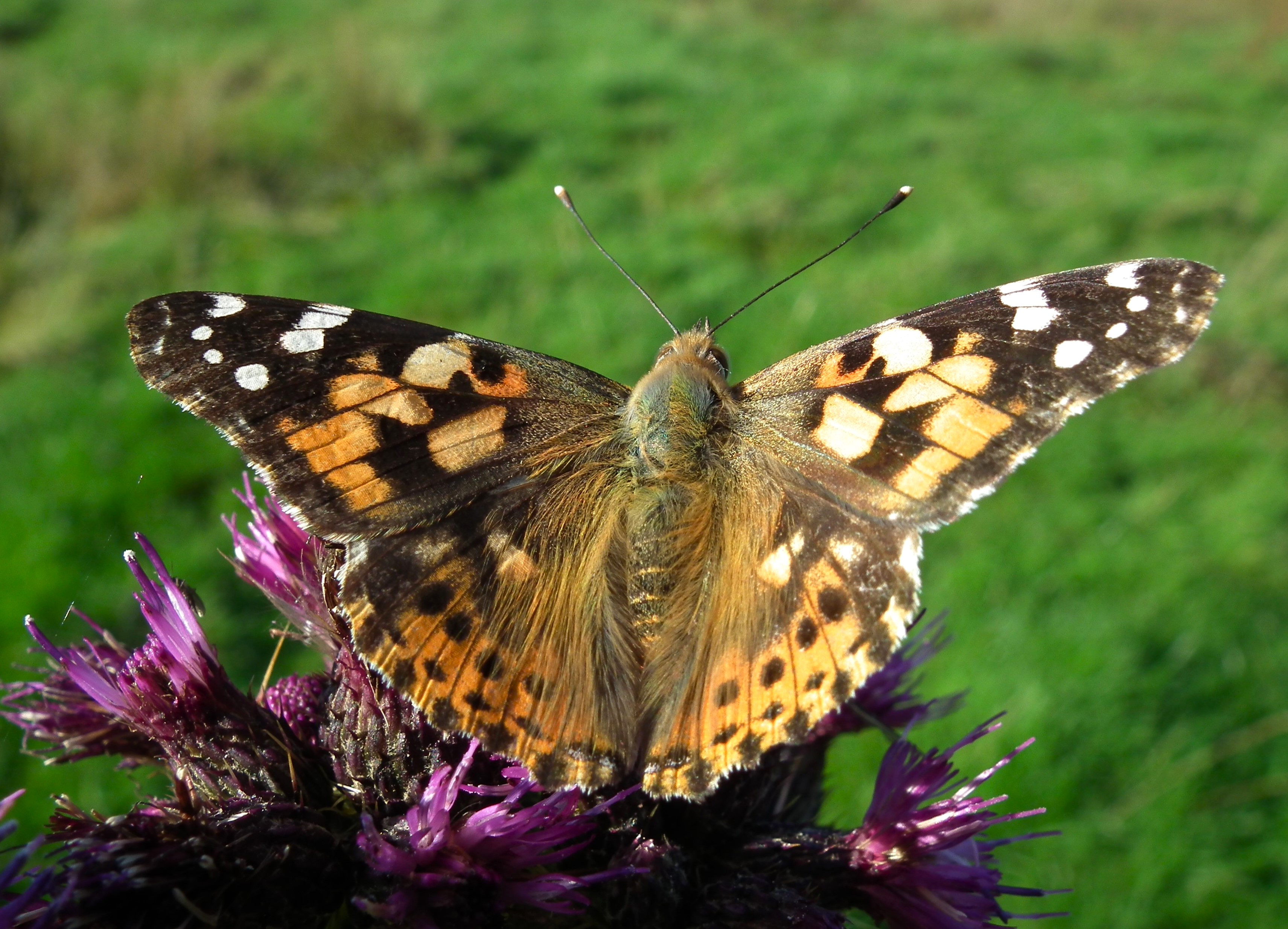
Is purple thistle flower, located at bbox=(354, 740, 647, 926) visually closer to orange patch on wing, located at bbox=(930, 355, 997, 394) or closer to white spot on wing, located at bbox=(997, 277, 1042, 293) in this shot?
orange patch on wing, located at bbox=(930, 355, 997, 394)

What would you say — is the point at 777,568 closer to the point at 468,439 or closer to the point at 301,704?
the point at 468,439

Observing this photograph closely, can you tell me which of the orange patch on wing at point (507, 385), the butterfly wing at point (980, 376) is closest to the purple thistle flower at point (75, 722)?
the orange patch on wing at point (507, 385)

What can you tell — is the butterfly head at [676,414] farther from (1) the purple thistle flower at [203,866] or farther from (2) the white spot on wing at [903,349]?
(1) the purple thistle flower at [203,866]

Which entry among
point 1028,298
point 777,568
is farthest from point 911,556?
point 1028,298

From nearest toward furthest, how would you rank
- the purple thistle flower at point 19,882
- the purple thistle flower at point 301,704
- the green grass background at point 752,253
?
the purple thistle flower at point 19,882 → the purple thistle flower at point 301,704 → the green grass background at point 752,253

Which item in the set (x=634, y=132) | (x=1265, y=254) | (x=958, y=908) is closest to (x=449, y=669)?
(x=958, y=908)

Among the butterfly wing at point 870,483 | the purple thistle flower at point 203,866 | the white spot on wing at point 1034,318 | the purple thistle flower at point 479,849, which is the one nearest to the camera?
the purple thistle flower at point 203,866

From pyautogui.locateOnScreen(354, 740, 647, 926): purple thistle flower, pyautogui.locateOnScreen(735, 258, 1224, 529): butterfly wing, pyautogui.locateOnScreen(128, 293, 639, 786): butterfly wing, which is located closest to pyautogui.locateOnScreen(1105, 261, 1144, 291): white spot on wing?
pyautogui.locateOnScreen(735, 258, 1224, 529): butterfly wing
